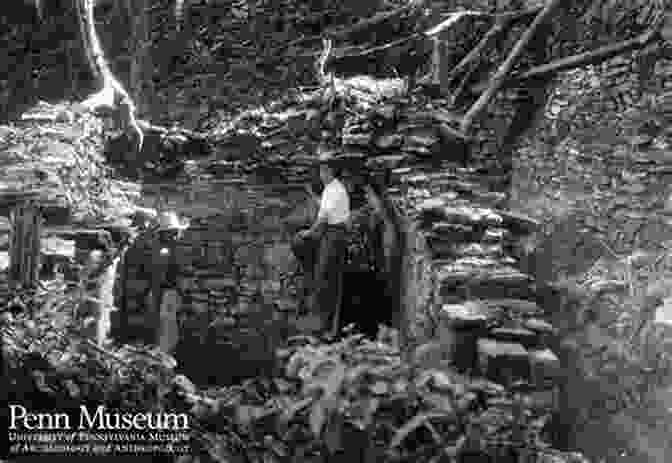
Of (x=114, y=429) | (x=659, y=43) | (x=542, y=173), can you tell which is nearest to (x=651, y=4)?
(x=659, y=43)

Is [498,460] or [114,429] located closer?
[498,460]

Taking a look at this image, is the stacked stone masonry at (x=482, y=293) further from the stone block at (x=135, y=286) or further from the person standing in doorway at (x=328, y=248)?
the stone block at (x=135, y=286)

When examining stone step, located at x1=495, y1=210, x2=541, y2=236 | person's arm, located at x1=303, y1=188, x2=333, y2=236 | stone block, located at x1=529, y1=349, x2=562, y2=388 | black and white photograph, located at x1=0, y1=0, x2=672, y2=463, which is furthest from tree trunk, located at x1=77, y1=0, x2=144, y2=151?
stone block, located at x1=529, y1=349, x2=562, y2=388

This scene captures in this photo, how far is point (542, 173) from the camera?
27.2 feet

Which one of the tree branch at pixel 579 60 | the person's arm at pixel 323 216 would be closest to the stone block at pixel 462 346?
the person's arm at pixel 323 216

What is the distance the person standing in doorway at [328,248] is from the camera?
4.82 m

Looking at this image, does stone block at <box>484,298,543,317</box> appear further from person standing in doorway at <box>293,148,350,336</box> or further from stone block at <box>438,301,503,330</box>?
person standing in doorway at <box>293,148,350,336</box>

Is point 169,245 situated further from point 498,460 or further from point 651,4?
point 651,4

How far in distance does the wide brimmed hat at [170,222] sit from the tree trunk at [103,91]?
1112 millimetres

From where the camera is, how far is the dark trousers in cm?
484

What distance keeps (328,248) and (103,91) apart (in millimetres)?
4352

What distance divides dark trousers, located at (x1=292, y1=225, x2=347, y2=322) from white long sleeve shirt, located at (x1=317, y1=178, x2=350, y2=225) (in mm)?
72

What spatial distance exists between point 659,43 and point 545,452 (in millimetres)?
6571

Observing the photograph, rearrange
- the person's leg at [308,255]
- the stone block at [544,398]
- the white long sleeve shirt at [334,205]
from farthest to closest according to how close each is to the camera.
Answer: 1. the person's leg at [308,255]
2. the white long sleeve shirt at [334,205]
3. the stone block at [544,398]
